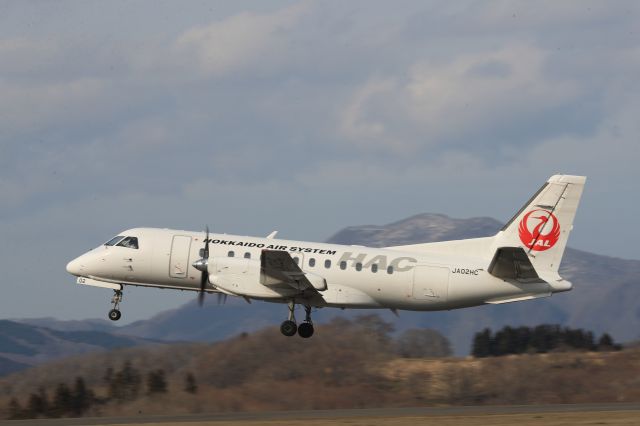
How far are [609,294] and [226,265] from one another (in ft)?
453

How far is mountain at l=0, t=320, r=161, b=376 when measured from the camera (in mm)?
85125

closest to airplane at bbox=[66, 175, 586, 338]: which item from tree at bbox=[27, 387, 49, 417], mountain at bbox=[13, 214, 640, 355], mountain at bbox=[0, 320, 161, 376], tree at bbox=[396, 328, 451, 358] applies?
tree at bbox=[27, 387, 49, 417]

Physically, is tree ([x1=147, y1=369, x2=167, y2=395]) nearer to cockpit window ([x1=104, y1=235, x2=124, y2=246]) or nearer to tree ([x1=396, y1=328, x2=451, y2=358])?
cockpit window ([x1=104, y1=235, x2=124, y2=246])

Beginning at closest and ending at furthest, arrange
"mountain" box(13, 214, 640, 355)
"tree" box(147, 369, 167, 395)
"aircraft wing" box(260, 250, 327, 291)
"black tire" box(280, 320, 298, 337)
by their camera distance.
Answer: "aircraft wing" box(260, 250, 327, 291) < "black tire" box(280, 320, 298, 337) < "tree" box(147, 369, 167, 395) < "mountain" box(13, 214, 640, 355)

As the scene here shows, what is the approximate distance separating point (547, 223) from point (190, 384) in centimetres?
1439

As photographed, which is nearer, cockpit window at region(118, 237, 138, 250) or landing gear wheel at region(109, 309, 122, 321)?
cockpit window at region(118, 237, 138, 250)

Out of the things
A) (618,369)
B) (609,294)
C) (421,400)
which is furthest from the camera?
(609,294)

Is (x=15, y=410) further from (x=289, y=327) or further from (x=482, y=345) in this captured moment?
(x=482, y=345)

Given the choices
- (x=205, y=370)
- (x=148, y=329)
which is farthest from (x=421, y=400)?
(x=148, y=329)

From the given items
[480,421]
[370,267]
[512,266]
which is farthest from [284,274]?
[480,421]

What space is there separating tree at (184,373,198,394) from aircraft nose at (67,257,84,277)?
6.59 m

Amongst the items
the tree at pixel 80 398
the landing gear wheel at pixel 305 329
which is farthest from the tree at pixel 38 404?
the landing gear wheel at pixel 305 329

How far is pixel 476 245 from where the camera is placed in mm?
30031

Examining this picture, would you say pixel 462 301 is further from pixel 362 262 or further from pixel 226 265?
pixel 226 265
